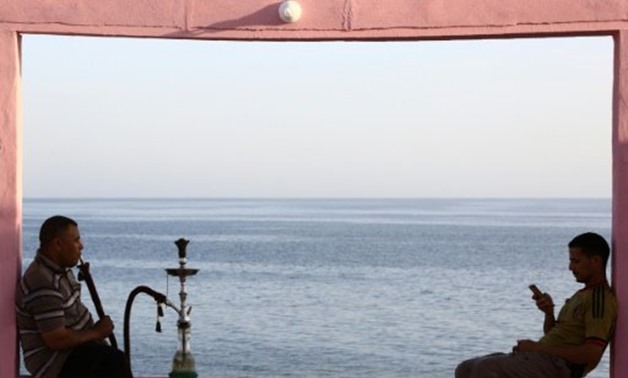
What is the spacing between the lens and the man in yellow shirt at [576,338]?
5.47 metres

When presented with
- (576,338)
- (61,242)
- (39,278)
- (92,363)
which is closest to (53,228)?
(61,242)

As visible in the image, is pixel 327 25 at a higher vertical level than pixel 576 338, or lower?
higher

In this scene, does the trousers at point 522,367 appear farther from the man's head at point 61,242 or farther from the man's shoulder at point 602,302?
the man's head at point 61,242

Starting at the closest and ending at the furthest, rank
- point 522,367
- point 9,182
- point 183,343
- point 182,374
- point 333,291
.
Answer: point 522,367 < point 9,182 < point 182,374 < point 183,343 < point 333,291

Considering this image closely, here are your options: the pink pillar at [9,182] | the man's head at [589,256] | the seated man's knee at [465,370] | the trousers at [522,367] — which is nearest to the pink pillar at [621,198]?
the man's head at [589,256]

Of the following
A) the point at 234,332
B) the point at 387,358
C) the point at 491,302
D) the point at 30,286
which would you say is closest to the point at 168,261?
the point at 491,302

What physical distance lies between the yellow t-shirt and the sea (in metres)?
2.80

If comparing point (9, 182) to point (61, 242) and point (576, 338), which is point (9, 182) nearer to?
point (61, 242)

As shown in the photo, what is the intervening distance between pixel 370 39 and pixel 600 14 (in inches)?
35.5

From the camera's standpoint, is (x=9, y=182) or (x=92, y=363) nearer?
(x=92, y=363)

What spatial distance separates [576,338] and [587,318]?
3.8 inches

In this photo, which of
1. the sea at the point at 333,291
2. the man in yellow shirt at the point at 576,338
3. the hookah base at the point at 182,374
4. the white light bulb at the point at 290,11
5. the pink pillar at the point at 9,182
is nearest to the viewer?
the man in yellow shirt at the point at 576,338

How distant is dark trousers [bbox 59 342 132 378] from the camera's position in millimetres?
5543

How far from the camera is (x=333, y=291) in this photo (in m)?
32.8
